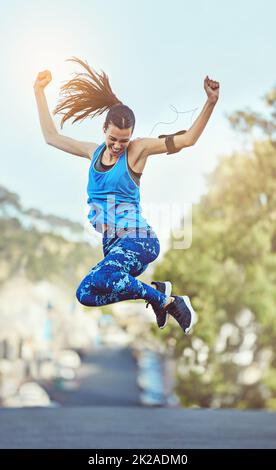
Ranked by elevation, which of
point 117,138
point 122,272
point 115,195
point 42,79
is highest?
point 42,79

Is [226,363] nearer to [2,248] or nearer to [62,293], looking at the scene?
[62,293]

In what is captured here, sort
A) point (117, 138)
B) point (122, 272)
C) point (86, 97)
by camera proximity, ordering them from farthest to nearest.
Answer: point (86, 97) < point (117, 138) < point (122, 272)

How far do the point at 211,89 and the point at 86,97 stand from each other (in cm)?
67

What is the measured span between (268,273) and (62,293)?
13.1 feet

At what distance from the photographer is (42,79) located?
4324 mm

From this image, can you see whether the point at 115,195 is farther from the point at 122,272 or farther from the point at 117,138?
the point at 122,272

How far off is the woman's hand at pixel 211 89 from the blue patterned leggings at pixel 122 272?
0.62m

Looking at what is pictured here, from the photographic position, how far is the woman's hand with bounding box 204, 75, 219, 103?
159 inches

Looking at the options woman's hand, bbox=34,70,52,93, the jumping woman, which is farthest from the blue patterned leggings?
woman's hand, bbox=34,70,52,93

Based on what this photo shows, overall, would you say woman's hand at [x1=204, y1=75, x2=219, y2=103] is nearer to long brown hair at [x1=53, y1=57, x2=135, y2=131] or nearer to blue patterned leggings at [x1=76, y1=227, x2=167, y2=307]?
long brown hair at [x1=53, y1=57, x2=135, y2=131]

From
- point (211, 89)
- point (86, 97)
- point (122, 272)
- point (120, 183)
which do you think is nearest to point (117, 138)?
point (120, 183)
